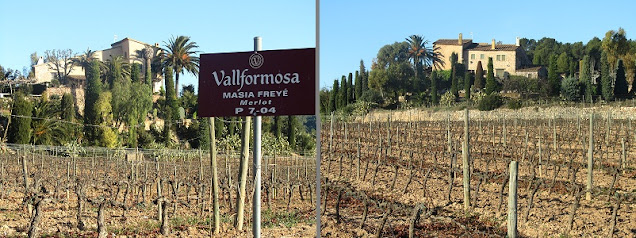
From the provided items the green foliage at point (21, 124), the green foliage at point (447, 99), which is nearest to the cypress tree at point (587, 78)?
the green foliage at point (447, 99)

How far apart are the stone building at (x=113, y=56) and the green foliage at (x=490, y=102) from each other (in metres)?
18.3

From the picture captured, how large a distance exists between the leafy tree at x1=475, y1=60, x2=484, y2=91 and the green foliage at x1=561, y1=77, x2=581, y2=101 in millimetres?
1147

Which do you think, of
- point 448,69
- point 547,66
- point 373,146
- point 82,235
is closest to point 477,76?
point 448,69

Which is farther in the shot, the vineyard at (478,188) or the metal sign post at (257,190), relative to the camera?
the vineyard at (478,188)

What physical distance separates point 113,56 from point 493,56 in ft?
64.7

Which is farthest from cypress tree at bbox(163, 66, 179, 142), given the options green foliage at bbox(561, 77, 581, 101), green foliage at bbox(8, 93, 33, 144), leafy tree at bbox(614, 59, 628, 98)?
leafy tree at bbox(614, 59, 628, 98)

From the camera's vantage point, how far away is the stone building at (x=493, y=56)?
933 centimetres

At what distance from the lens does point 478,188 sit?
695 centimetres

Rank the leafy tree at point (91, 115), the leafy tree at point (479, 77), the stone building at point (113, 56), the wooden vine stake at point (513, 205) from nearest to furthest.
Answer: the wooden vine stake at point (513, 205), the leafy tree at point (479, 77), the leafy tree at point (91, 115), the stone building at point (113, 56)

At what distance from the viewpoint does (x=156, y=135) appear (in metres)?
19.8

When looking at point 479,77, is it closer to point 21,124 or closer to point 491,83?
point 491,83

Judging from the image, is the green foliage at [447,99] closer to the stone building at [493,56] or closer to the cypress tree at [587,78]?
the stone building at [493,56]

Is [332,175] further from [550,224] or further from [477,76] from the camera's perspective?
[550,224]

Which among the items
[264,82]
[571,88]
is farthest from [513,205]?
[571,88]
